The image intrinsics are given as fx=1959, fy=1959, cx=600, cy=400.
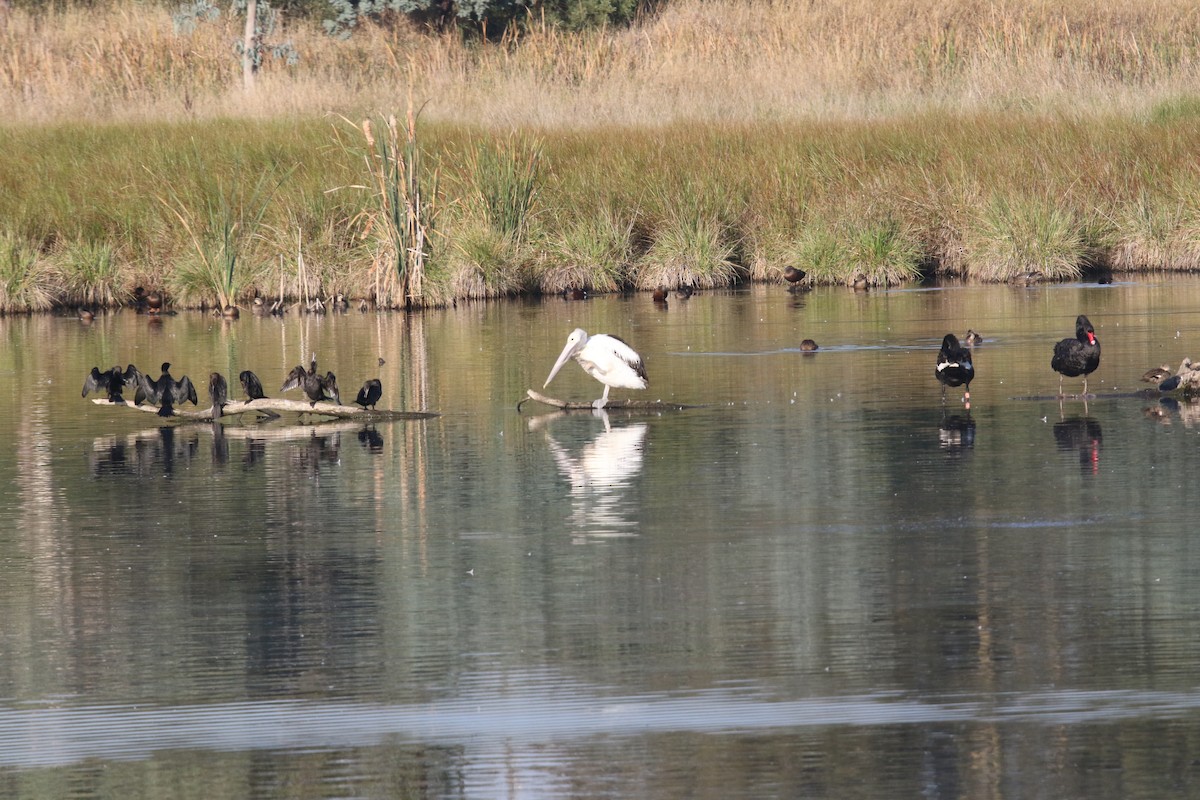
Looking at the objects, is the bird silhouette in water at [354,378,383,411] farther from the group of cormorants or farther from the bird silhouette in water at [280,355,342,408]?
the bird silhouette in water at [280,355,342,408]

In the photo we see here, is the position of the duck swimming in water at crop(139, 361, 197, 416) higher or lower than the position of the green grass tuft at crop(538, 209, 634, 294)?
lower

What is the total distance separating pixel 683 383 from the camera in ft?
50.2

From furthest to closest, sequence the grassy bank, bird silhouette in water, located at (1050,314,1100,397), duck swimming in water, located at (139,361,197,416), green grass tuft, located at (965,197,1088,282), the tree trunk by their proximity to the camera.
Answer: the tree trunk < green grass tuft, located at (965,197,1088,282) < the grassy bank < duck swimming in water, located at (139,361,197,416) < bird silhouette in water, located at (1050,314,1100,397)

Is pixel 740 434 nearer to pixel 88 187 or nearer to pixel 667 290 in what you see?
pixel 667 290

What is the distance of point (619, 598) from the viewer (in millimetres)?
7973

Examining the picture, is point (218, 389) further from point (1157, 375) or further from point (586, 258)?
point (586, 258)

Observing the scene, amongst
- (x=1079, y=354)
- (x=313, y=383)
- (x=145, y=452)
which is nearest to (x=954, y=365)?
(x=1079, y=354)

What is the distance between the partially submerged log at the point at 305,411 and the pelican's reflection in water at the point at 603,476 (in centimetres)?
100

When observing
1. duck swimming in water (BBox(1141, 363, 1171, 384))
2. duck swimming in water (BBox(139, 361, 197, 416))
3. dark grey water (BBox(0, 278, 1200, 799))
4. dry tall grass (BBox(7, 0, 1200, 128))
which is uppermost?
dry tall grass (BBox(7, 0, 1200, 128))

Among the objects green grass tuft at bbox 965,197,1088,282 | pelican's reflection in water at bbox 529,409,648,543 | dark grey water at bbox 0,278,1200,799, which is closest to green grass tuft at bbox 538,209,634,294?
green grass tuft at bbox 965,197,1088,282

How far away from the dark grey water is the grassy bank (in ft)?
28.6

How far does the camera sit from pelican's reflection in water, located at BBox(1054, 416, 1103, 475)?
1102 cm

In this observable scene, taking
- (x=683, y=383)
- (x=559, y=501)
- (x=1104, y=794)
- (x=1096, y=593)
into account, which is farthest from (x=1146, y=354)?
(x=1104, y=794)

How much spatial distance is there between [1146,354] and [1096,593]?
870 cm
